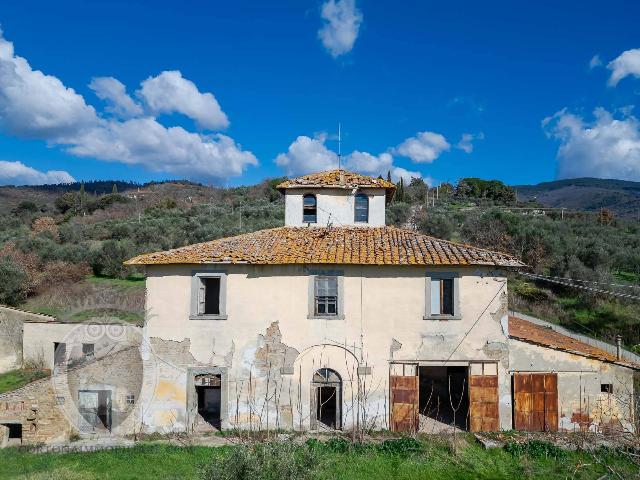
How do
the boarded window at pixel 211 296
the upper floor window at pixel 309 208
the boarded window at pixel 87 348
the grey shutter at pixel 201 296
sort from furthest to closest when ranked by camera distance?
the boarded window at pixel 87 348 < the upper floor window at pixel 309 208 < the boarded window at pixel 211 296 < the grey shutter at pixel 201 296

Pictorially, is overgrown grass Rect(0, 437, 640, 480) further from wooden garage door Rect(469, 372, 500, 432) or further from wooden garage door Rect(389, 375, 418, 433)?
wooden garage door Rect(389, 375, 418, 433)

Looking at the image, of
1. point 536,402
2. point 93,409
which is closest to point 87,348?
point 93,409

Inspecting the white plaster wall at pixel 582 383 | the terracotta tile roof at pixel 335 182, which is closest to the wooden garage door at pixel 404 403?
the white plaster wall at pixel 582 383

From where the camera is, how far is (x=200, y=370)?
638 inches

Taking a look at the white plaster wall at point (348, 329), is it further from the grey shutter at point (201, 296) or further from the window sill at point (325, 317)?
the grey shutter at point (201, 296)

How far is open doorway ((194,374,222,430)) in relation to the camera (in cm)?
1623

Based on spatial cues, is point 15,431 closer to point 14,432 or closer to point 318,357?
point 14,432

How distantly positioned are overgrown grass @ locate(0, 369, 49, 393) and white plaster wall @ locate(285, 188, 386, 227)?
1389cm

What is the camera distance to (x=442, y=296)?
1627 cm

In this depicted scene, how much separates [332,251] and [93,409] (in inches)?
373

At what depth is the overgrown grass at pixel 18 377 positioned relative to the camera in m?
21.5

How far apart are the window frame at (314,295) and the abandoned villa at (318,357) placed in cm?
3

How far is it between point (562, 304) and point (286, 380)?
20616mm

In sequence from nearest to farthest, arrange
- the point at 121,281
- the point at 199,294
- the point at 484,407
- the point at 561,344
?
the point at 484,407, the point at 199,294, the point at 561,344, the point at 121,281
